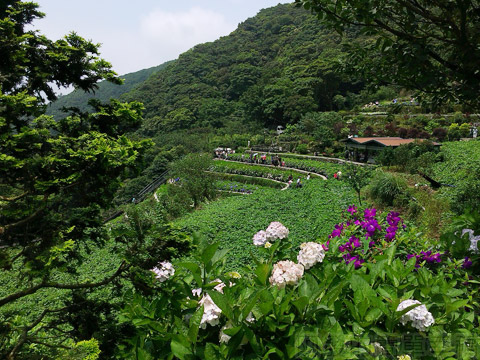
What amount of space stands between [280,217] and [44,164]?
966 cm

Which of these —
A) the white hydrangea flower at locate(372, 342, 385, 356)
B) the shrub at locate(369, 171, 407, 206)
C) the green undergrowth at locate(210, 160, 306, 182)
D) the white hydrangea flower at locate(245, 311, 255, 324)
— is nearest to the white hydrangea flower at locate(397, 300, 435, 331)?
the white hydrangea flower at locate(372, 342, 385, 356)

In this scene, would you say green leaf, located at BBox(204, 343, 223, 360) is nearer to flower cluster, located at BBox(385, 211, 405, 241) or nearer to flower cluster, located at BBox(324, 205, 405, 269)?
flower cluster, located at BBox(324, 205, 405, 269)

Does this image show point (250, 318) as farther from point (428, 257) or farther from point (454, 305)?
point (428, 257)

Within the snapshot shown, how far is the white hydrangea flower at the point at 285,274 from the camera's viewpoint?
139 cm

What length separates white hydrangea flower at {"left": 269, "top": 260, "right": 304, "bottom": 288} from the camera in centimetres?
139

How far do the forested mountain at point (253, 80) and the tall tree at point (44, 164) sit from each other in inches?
1310

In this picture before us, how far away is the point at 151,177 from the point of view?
33875mm

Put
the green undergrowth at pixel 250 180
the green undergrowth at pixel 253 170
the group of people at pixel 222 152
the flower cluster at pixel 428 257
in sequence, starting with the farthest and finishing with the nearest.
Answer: the group of people at pixel 222 152 → the green undergrowth at pixel 253 170 → the green undergrowth at pixel 250 180 → the flower cluster at pixel 428 257

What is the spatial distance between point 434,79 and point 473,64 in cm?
26

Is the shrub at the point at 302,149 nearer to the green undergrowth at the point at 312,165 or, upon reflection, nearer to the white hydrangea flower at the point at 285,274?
the green undergrowth at the point at 312,165

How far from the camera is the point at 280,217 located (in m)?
11.3

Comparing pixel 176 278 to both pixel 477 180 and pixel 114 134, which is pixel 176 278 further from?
pixel 477 180

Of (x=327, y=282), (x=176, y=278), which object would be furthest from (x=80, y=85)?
(x=327, y=282)

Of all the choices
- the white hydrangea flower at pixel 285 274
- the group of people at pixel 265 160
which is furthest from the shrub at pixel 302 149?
the white hydrangea flower at pixel 285 274
